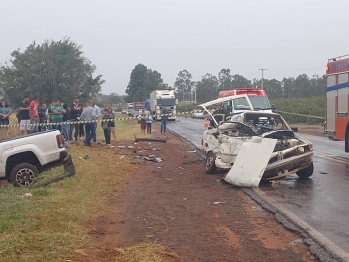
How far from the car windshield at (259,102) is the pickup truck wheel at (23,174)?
14.5m

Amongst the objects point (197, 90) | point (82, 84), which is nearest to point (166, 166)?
point (82, 84)

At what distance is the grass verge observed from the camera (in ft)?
19.1

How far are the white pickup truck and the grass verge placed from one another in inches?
14.9

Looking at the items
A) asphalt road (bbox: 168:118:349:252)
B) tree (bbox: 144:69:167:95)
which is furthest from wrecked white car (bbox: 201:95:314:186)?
tree (bbox: 144:69:167:95)

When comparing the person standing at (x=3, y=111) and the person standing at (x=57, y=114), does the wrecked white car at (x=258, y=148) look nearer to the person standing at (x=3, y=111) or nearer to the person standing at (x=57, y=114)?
the person standing at (x=57, y=114)

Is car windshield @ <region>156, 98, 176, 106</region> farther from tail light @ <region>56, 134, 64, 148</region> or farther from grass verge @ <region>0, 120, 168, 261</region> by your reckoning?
tail light @ <region>56, 134, 64, 148</region>

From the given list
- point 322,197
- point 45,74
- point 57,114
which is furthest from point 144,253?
point 45,74

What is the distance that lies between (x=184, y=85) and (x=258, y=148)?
10553 cm

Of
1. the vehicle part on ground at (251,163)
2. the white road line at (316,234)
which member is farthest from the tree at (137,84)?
the white road line at (316,234)

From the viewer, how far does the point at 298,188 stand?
10500 millimetres

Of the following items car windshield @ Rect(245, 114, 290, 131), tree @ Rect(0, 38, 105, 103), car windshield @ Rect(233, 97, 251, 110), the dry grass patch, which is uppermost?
tree @ Rect(0, 38, 105, 103)

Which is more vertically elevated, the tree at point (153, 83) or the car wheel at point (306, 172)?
the tree at point (153, 83)

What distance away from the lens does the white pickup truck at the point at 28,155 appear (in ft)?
34.2

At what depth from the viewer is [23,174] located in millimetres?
10539
